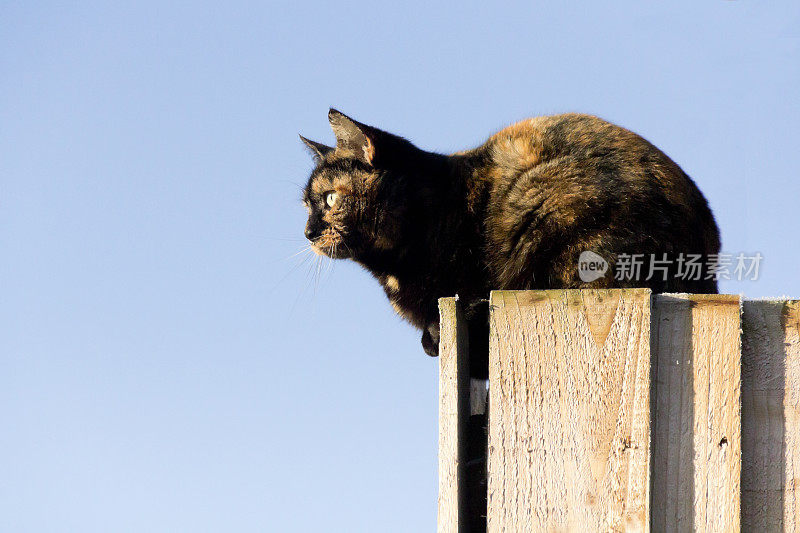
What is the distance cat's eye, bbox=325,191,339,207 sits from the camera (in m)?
3.99

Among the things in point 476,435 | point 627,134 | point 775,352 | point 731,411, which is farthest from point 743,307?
point 627,134

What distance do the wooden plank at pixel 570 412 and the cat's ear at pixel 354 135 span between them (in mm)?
1977

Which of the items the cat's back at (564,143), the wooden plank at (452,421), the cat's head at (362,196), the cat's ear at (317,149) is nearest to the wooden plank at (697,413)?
the wooden plank at (452,421)

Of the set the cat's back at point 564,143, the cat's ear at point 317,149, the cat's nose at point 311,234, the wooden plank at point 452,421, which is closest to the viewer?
the wooden plank at point 452,421

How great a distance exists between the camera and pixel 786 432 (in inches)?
76.5

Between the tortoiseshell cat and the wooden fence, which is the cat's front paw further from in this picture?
the wooden fence

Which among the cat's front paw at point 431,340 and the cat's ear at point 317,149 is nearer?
the cat's front paw at point 431,340

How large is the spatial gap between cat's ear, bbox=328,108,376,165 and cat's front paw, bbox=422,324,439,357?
38.3 inches

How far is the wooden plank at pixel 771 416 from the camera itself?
1919 millimetres

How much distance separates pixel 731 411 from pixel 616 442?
0.90 feet

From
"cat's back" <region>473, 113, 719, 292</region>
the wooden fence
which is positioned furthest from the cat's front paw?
the wooden fence

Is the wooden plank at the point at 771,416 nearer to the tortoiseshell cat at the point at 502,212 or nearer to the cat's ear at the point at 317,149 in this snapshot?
the tortoiseshell cat at the point at 502,212

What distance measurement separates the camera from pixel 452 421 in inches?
81.3

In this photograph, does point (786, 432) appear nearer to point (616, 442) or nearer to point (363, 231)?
point (616, 442)
